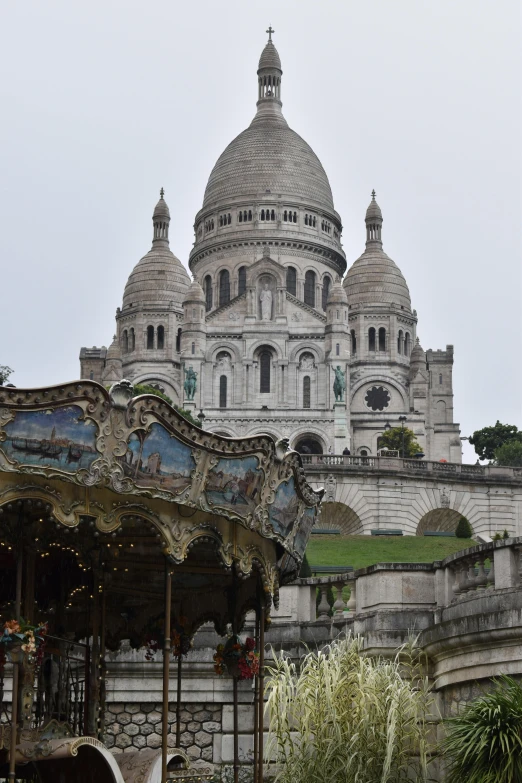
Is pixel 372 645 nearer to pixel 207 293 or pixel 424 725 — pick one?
pixel 424 725

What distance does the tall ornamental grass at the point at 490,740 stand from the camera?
1419cm

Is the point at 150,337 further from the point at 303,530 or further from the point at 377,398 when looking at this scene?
the point at 303,530

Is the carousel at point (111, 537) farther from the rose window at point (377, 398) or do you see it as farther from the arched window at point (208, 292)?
the arched window at point (208, 292)

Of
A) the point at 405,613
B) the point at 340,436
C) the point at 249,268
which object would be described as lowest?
the point at 405,613

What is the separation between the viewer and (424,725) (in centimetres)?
1652

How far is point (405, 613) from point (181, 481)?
540cm

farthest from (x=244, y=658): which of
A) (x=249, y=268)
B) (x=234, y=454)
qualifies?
(x=249, y=268)

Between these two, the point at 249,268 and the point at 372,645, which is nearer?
the point at 372,645

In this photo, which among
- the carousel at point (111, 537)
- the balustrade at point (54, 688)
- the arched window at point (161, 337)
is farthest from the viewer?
the arched window at point (161, 337)

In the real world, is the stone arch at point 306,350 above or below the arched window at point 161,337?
below

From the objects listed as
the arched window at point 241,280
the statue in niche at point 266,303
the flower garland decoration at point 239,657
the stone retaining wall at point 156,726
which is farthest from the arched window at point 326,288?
the flower garland decoration at point 239,657

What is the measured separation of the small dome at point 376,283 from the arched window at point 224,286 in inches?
310

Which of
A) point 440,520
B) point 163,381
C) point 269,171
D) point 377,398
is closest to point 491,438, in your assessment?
point 377,398

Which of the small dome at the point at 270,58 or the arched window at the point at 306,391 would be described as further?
the small dome at the point at 270,58
